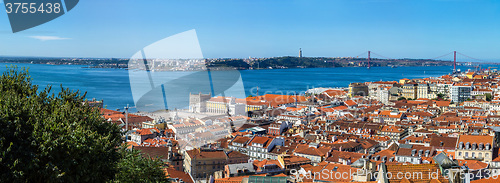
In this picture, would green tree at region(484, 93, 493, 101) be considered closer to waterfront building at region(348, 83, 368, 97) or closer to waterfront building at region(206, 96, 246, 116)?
waterfront building at region(348, 83, 368, 97)

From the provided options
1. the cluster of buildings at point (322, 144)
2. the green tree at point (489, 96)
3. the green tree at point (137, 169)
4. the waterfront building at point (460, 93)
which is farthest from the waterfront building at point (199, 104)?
the green tree at point (137, 169)

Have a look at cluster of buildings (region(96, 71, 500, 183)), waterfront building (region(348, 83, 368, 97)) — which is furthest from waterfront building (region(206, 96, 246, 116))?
waterfront building (region(348, 83, 368, 97))

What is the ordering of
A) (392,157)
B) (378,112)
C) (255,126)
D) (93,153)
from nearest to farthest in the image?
(93,153), (392,157), (255,126), (378,112)

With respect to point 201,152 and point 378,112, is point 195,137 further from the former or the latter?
point 378,112

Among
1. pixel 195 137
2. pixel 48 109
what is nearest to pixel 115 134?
pixel 48 109

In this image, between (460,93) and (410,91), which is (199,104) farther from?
(460,93)

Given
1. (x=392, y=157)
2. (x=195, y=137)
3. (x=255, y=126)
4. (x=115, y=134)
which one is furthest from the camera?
(x=255, y=126)

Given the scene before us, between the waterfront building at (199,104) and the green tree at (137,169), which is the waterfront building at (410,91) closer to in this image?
the waterfront building at (199,104)
